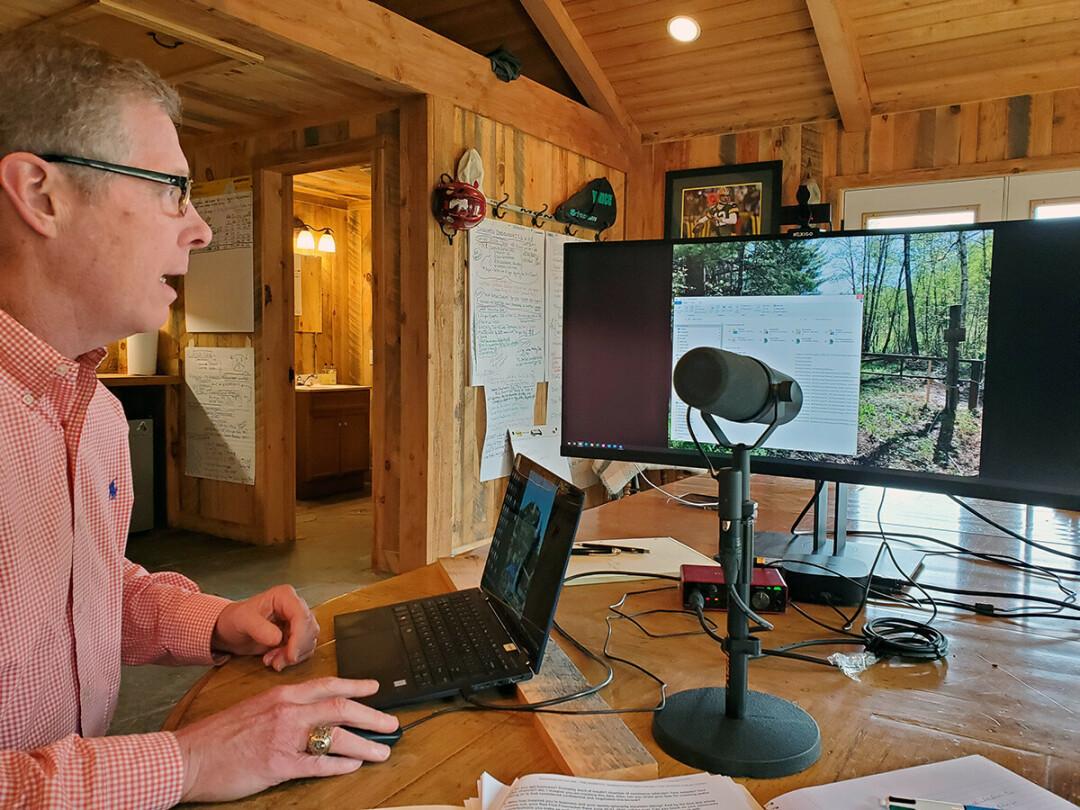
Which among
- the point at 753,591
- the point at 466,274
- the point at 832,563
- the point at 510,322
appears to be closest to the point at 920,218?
the point at 510,322

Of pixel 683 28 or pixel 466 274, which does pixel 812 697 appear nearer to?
pixel 466 274

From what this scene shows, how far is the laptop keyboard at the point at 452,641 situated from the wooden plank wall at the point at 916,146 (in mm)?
4013

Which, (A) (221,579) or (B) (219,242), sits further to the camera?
(B) (219,242)

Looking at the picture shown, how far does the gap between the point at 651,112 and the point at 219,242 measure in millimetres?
2717

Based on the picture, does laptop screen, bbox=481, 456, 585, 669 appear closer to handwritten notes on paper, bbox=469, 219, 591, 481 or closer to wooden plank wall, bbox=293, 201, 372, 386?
handwritten notes on paper, bbox=469, 219, 591, 481

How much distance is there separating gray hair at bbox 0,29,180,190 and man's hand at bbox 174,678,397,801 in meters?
0.56

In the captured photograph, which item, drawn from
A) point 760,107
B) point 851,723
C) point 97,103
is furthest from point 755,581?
point 760,107

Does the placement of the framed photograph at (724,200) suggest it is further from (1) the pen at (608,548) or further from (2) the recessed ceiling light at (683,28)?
(1) the pen at (608,548)

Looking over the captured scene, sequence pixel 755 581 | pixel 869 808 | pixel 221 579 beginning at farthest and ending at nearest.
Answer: pixel 221 579, pixel 755 581, pixel 869 808

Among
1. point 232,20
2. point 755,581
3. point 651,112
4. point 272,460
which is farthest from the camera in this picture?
point 651,112

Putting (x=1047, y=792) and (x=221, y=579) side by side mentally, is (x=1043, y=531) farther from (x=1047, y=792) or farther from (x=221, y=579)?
(x=221, y=579)

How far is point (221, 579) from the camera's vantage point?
3541mm

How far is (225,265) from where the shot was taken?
4.23 meters

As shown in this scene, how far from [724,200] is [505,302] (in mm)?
1704
